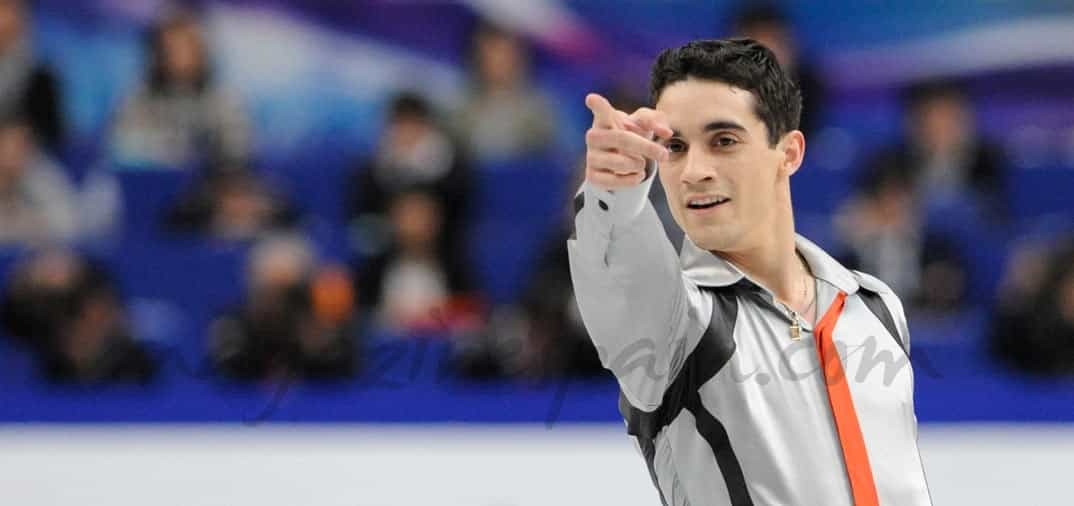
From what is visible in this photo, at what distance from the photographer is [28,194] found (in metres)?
7.50

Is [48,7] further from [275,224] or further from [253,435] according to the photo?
[253,435]

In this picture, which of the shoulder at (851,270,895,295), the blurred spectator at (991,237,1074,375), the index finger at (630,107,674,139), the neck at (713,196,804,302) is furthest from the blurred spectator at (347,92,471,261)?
the index finger at (630,107,674,139)

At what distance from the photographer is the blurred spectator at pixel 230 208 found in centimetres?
710

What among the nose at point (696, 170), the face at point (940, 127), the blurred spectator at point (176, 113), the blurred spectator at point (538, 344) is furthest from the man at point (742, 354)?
the blurred spectator at point (176, 113)

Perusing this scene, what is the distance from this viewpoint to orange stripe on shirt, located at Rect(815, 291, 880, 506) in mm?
2121

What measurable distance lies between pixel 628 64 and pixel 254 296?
13.2 ft

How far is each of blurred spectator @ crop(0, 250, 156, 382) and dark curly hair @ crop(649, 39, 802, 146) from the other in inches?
165

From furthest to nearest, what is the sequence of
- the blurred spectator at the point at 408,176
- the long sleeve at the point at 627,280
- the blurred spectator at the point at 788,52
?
1. the blurred spectator at the point at 788,52
2. the blurred spectator at the point at 408,176
3. the long sleeve at the point at 627,280

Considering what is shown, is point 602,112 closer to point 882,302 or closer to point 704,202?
point 704,202

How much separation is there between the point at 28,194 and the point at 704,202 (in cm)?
609

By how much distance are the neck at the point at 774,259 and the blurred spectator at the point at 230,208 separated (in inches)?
195

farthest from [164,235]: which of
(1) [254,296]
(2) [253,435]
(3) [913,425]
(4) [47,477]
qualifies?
(3) [913,425]

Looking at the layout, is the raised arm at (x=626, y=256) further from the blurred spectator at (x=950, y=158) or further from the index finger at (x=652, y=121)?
the blurred spectator at (x=950, y=158)

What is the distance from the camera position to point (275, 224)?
23.0 ft
